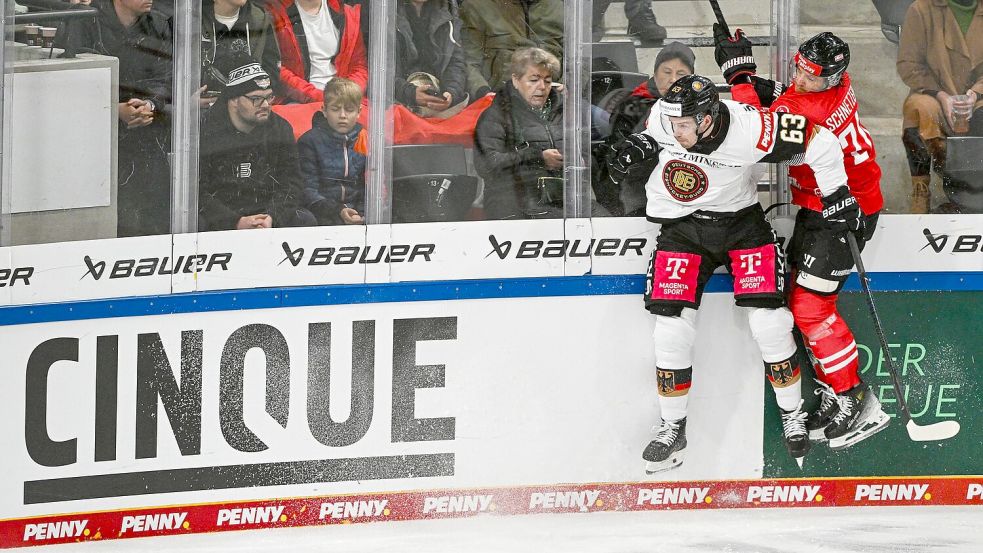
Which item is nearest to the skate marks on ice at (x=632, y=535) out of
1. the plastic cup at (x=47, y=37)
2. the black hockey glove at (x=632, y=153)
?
the black hockey glove at (x=632, y=153)

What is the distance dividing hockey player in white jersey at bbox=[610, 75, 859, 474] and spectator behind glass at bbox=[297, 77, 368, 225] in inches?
38.7

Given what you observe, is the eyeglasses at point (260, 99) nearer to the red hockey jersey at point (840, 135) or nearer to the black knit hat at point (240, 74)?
the black knit hat at point (240, 74)

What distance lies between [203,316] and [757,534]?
7.41 ft

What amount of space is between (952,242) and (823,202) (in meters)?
0.71

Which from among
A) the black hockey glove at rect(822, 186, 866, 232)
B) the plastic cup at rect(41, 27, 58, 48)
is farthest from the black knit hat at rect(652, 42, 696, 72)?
the plastic cup at rect(41, 27, 58, 48)

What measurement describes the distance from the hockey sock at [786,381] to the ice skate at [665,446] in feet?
1.24

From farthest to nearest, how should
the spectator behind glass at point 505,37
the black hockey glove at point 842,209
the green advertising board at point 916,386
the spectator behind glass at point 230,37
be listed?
the green advertising board at point 916,386
the spectator behind glass at point 505,37
the spectator behind glass at point 230,37
the black hockey glove at point 842,209

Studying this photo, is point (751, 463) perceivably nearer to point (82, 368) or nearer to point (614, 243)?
point (614, 243)

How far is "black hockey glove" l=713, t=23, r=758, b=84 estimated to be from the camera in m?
4.46

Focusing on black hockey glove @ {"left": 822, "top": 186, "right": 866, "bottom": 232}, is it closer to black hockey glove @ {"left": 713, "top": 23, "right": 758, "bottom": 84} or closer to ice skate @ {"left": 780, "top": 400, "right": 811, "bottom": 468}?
black hockey glove @ {"left": 713, "top": 23, "right": 758, "bottom": 84}

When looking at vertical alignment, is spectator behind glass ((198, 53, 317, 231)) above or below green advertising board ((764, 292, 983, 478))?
above

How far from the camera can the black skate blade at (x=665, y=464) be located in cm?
463

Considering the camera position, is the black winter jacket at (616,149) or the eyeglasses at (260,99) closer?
the eyeglasses at (260,99)

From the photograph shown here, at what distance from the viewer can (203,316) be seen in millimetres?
4438
